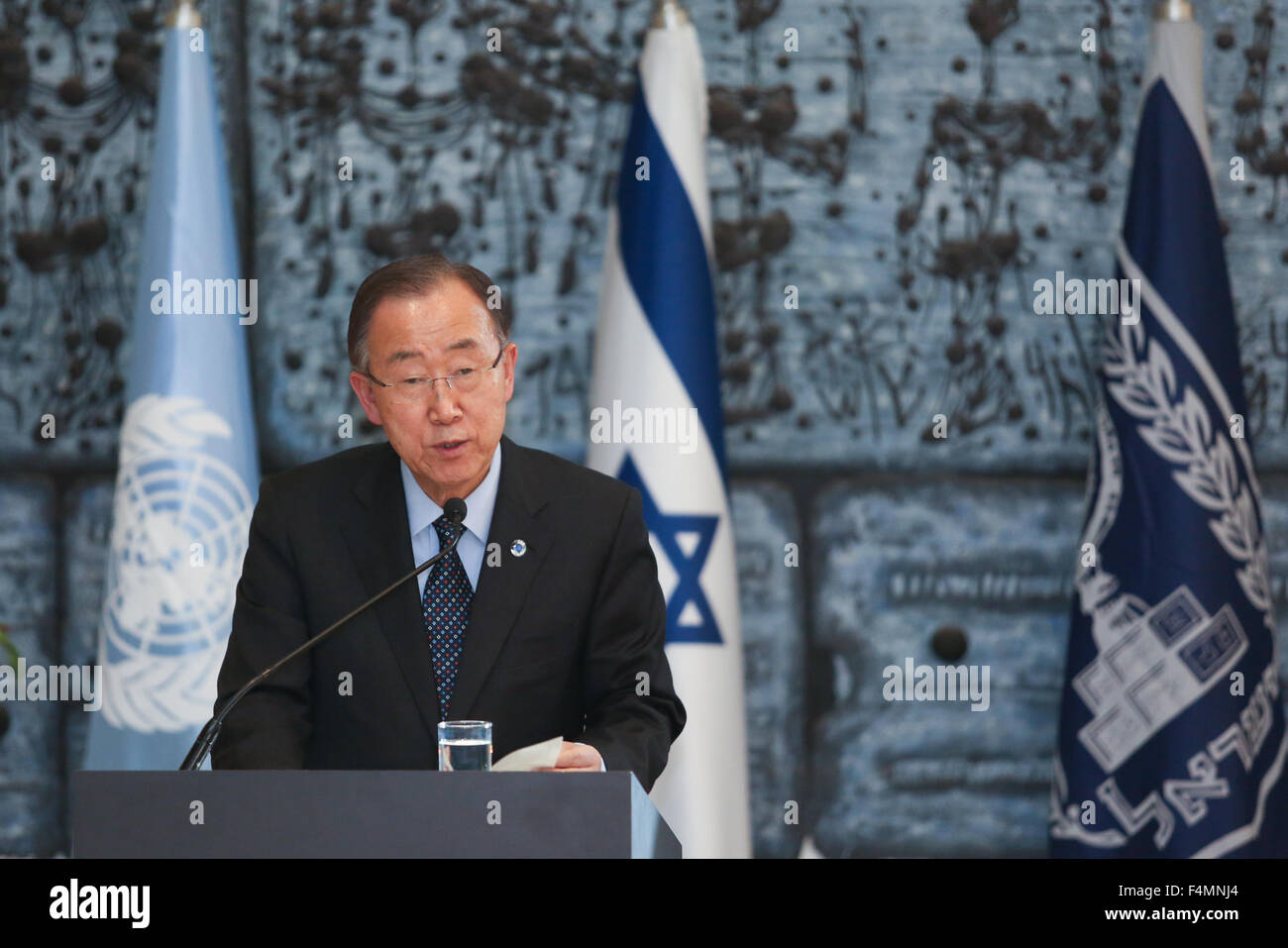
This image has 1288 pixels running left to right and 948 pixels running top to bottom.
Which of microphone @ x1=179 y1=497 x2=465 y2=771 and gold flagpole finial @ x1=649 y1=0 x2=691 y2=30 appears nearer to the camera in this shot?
microphone @ x1=179 y1=497 x2=465 y2=771

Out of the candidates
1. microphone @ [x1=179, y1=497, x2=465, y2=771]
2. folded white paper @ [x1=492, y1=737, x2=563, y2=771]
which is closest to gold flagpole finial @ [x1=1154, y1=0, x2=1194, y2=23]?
microphone @ [x1=179, y1=497, x2=465, y2=771]

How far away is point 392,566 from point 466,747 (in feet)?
1.86

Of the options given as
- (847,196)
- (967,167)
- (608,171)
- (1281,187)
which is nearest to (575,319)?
(608,171)

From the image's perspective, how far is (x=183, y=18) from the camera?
13.5 feet

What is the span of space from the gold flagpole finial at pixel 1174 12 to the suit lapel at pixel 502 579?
2.40m

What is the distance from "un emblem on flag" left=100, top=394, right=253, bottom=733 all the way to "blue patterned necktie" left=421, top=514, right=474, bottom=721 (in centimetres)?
151

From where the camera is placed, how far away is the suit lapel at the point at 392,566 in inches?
96.0

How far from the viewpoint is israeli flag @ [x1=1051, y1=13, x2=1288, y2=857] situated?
3848mm

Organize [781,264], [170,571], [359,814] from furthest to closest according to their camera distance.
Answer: [781,264], [170,571], [359,814]

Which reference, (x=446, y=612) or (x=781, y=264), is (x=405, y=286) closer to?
(x=446, y=612)
